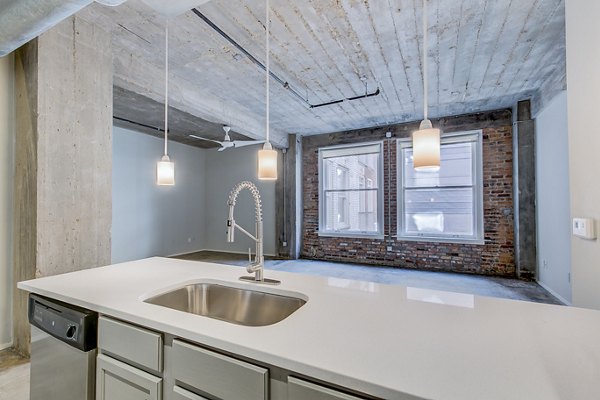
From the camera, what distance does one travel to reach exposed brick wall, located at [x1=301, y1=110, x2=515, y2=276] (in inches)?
198

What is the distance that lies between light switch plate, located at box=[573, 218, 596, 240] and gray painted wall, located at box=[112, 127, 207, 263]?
6.69 m

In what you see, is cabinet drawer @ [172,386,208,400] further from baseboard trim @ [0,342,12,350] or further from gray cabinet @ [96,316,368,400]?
baseboard trim @ [0,342,12,350]

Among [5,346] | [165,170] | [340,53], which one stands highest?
[340,53]

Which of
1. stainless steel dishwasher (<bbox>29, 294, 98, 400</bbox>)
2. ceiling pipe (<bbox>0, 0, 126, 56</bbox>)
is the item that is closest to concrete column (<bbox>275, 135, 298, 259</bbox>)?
ceiling pipe (<bbox>0, 0, 126, 56</bbox>)

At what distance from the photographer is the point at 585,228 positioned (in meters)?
1.38

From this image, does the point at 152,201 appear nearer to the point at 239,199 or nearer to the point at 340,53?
the point at 239,199

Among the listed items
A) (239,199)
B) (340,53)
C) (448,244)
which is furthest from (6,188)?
(448,244)

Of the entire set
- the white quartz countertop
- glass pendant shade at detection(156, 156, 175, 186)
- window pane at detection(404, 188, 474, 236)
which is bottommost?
the white quartz countertop

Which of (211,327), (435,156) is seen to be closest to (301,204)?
(435,156)

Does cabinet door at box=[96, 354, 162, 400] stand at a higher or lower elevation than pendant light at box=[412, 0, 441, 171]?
lower

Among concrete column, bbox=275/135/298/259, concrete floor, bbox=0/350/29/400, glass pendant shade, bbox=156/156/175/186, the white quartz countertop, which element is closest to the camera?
the white quartz countertop

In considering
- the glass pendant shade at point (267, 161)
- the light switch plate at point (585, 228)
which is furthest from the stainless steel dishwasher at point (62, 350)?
the light switch plate at point (585, 228)

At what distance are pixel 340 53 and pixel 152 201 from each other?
543 cm

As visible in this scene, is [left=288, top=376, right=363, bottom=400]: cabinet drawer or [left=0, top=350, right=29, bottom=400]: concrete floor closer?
[left=288, top=376, right=363, bottom=400]: cabinet drawer
